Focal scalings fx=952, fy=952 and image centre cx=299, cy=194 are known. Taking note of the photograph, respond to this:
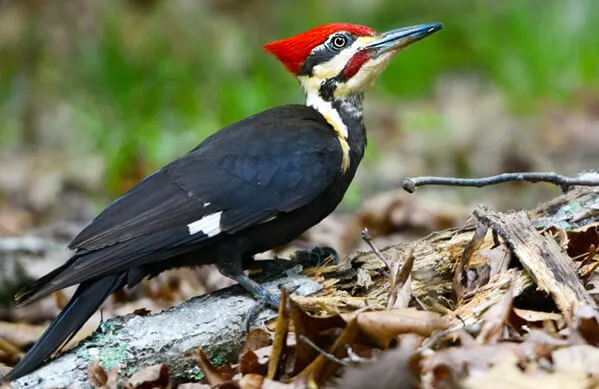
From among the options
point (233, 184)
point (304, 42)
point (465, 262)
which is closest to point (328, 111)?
point (304, 42)

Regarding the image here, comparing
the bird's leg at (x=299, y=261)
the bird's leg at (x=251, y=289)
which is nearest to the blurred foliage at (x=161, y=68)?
the bird's leg at (x=299, y=261)

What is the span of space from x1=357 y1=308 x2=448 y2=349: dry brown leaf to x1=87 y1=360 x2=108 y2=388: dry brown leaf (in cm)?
85

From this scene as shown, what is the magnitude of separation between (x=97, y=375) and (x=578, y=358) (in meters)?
1.46

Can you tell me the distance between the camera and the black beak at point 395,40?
4.01m

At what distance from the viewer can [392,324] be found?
2646 millimetres

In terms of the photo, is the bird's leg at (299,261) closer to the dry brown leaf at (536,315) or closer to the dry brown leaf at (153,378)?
the dry brown leaf at (153,378)

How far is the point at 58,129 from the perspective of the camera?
29.5 ft

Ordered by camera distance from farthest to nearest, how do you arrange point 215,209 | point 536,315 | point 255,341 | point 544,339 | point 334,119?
point 334,119
point 215,209
point 255,341
point 536,315
point 544,339

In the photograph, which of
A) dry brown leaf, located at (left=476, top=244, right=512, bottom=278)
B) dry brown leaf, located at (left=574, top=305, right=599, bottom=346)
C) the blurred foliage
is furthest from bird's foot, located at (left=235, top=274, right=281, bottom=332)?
the blurred foliage

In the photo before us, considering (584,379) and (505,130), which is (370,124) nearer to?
(505,130)

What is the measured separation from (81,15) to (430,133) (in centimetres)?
330

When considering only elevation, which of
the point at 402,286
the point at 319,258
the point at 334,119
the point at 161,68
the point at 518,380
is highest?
the point at 161,68

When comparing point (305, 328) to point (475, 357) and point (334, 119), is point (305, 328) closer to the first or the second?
point (475, 357)

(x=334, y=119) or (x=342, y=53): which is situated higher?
(x=342, y=53)
